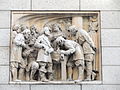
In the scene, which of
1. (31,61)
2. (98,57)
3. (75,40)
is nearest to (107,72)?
(98,57)

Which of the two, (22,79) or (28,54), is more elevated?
(28,54)

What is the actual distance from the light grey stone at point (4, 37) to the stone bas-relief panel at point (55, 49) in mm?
107

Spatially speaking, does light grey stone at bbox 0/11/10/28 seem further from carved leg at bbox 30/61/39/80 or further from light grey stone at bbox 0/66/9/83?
carved leg at bbox 30/61/39/80

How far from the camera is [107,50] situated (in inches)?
304

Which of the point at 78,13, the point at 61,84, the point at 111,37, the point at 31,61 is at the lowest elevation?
the point at 61,84

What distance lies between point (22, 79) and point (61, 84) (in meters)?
0.85

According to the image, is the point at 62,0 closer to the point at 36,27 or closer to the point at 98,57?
the point at 36,27

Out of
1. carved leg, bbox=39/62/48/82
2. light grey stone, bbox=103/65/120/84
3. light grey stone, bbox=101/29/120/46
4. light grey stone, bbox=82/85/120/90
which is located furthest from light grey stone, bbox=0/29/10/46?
light grey stone, bbox=103/65/120/84

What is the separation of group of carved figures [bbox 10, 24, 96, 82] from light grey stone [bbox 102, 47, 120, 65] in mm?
236

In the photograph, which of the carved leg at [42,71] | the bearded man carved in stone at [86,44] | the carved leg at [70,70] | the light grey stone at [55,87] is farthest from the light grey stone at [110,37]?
the carved leg at [42,71]

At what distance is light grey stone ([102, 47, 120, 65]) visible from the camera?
7.66 metres

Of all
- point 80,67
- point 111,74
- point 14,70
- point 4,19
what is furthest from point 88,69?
point 4,19

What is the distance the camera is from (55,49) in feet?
25.4

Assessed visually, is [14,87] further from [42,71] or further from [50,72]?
[50,72]
